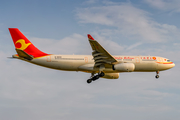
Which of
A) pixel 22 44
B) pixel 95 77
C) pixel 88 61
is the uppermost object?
pixel 22 44

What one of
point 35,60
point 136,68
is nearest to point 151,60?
point 136,68

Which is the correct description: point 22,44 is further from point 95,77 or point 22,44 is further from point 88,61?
point 95,77

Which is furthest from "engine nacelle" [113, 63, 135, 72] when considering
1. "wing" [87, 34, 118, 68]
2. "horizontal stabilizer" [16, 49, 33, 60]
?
"horizontal stabilizer" [16, 49, 33, 60]

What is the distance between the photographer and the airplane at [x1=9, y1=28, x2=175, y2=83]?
4097 centimetres

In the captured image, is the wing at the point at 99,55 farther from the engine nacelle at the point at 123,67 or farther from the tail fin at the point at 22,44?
the tail fin at the point at 22,44

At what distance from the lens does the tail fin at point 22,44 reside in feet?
143

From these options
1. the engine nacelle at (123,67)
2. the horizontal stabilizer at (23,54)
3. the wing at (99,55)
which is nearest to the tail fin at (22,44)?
the horizontal stabilizer at (23,54)

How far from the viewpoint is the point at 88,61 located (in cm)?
4322

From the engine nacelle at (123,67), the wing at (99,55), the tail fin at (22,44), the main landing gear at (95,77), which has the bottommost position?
the main landing gear at (95,77)

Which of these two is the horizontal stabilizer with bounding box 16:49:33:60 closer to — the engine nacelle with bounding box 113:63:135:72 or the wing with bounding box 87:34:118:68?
the wing with bounding box 87:34:118:68

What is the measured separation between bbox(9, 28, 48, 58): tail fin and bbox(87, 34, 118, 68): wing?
9.92 meters

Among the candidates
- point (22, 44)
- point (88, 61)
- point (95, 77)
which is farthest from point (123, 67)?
point (22, 44)

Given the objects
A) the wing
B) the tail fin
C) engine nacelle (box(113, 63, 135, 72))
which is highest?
the tail fin

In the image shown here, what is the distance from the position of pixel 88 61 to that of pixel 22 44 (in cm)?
1255
